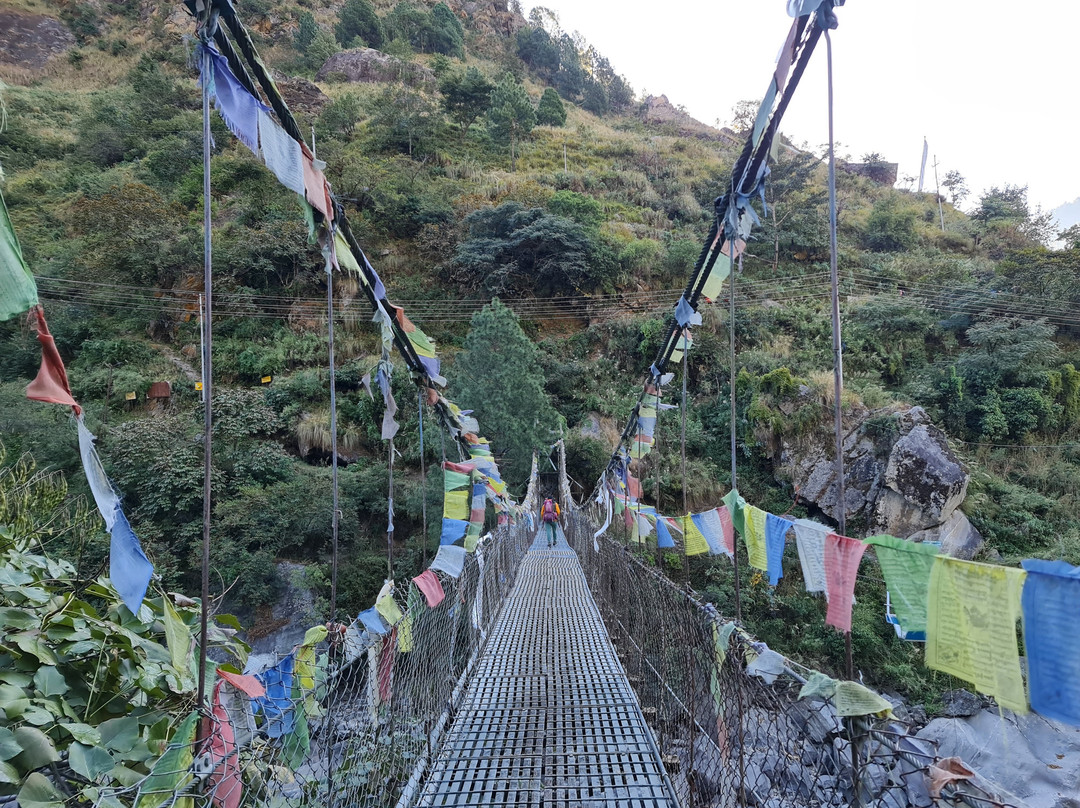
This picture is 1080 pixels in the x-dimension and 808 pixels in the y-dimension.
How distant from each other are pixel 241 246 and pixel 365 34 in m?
23.1

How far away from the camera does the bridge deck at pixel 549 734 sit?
6.02 feet

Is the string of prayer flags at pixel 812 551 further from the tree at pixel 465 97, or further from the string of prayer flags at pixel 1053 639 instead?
the tree at pixel 465 97

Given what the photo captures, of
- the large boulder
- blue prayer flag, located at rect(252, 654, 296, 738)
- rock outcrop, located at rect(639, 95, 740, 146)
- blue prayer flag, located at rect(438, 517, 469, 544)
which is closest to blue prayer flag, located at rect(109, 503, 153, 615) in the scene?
blue prayer flag, located at rect(252, 654, 296, 738)

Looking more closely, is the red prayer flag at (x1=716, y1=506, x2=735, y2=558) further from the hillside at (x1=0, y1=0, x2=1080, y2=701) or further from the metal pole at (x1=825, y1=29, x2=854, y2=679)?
the hillside at (x1=0, y1=0, x2=1080, y2=701)

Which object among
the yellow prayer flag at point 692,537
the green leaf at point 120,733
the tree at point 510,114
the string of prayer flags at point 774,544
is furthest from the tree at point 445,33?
the green leaf at point 120,733

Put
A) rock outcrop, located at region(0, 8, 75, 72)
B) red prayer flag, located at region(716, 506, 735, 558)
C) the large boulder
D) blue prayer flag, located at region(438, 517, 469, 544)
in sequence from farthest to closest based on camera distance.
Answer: rock outcrop, located at region(0, 8, 75, 72) → the large boulder → blue prayer flag, located at region(438, 517, 469, 544) → red prayer flag, located at region(716, 506, 735, 558)

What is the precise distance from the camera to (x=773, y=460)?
974cm

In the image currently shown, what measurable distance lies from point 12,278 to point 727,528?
103 inches

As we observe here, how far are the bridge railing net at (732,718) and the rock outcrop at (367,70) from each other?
29.6 m

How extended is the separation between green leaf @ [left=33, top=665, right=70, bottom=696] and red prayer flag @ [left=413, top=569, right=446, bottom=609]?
1.20 m

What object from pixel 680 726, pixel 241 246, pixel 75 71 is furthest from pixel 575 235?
pixel 75 71

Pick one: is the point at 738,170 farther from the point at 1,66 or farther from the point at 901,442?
the point at 1,66

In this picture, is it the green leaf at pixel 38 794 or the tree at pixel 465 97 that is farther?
the tree at pixel 465 97

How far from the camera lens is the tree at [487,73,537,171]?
65.9 feet
